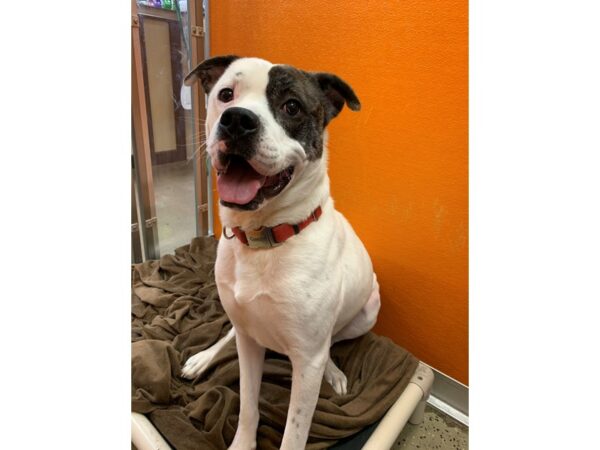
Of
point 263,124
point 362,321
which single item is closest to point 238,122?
point 263,124

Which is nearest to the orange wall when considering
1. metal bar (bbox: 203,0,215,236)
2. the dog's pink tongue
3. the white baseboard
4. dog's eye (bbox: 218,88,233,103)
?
the white baseboard

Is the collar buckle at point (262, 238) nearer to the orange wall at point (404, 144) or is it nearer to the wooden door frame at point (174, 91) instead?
the orange wall at point (404, 144)

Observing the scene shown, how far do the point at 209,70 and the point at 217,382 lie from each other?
4.35 ft

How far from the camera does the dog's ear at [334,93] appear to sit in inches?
52.4

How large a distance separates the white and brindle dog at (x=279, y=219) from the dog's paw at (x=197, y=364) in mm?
471

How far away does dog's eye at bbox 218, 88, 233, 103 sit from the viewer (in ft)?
4.00

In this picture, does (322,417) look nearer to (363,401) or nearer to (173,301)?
(363,401)

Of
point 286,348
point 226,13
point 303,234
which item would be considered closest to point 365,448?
point 286,348

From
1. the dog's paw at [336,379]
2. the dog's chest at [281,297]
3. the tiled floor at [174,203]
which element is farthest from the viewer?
the tiled floor at [174,203]

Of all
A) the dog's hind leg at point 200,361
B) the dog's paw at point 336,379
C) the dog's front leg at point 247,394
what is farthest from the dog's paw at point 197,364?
the dog's paw at point 336,379

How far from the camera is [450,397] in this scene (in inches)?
76.0

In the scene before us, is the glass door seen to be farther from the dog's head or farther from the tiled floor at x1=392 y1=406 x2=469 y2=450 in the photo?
the tiled floor at x1=392 y1=406 x2=469 y2=450

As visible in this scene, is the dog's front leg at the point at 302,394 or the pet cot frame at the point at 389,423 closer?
the dog's front leg at the point at 302,394

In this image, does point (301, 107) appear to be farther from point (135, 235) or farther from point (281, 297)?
point (135, 235)
